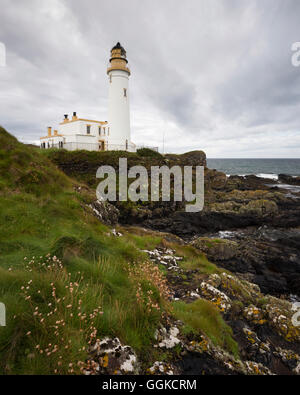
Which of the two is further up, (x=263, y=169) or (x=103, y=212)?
(x=263, y=169)

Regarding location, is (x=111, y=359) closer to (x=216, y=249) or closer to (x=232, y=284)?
(x=232, y=284)

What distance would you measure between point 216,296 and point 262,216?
22.7 meters

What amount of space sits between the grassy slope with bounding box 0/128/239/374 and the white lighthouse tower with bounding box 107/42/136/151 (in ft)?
95.2

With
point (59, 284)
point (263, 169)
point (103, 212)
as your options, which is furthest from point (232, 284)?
point (263, 169)

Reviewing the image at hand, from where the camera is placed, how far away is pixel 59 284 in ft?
13.3

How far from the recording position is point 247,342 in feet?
19.4

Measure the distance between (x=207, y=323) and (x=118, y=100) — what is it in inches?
1527

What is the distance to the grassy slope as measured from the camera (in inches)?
124

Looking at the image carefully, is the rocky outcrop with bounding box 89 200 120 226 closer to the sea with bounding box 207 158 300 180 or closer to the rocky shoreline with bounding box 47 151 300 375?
the rocky shoreline with bounding box 47 151 300 375

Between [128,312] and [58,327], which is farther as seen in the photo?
[128,312]

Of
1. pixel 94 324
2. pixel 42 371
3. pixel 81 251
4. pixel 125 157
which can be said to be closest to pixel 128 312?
pixel 94 324

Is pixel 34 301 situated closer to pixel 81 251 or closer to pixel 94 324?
pixel 94 324

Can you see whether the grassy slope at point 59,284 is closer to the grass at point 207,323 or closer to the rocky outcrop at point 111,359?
the rocky outcrop at point 111,359

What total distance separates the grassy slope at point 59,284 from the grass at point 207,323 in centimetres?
70
